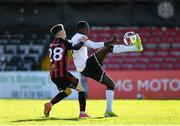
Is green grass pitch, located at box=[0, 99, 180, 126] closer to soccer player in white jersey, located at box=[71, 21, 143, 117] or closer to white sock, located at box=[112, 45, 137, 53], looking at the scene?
soccer player in white jersey, located at box=[71, 21, 143, 117]

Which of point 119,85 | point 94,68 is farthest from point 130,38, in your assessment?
point 119,85

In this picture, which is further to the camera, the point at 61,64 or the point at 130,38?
the point at 130,38

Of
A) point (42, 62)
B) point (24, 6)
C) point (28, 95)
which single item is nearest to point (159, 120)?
point (28, 95)

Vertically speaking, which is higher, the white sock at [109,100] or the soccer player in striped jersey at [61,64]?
the soccer player in striped jersey at [61,64]

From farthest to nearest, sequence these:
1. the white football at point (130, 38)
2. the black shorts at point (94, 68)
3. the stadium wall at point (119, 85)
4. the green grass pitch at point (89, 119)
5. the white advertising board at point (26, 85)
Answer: the white advertising board at point (26, 85) < the stadium wall at point (119, 85) < the black shorts at point (94, 68) < the white football at point (130, 38) < the green grass pitch at point (89, 119)

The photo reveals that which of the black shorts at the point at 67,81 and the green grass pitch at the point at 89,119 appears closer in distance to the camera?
the green grass pitch at the point at 89,119

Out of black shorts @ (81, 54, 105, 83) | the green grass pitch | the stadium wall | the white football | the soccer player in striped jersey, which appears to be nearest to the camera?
the green grass pitch

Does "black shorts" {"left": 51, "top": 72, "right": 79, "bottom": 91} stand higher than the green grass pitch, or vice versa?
"black shorts" {"left": 51, "top": 72, "right": 79, "bottom": 91}

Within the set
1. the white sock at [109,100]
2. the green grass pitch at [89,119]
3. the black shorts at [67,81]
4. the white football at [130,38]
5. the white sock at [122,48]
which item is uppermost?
the white football at [130,38]

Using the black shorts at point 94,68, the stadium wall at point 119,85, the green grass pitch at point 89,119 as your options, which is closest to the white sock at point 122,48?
the black shorts at point 94,68

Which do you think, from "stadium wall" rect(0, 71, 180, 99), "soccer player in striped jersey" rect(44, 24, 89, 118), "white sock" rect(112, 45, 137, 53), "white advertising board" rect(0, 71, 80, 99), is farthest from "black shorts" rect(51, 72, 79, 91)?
"white advertising board" rect(0, 71, 80, 99)

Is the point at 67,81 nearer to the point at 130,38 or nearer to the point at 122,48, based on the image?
the point at 122,48

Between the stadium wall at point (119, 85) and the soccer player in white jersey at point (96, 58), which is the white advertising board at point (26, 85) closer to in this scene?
the stadium wall at point (119, 85)

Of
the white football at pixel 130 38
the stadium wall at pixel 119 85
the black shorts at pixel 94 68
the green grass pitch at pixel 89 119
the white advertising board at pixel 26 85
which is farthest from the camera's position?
the white advertising board at pixel 26 85
